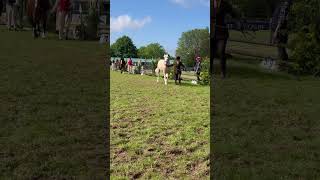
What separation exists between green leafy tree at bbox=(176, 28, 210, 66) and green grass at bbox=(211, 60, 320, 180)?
2.75 ft

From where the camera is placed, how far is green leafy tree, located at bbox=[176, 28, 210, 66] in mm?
3561

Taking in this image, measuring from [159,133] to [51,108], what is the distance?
1216mm

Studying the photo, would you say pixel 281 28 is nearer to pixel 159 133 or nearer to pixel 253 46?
pixel 253 46

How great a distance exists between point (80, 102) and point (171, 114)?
3.51 feet

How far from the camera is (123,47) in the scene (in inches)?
138

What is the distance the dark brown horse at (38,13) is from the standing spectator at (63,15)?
0.30 ft

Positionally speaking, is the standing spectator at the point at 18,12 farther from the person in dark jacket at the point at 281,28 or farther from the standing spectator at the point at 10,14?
the person in dark jacket at the point at 281,28

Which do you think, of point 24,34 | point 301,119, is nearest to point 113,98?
point 24,34

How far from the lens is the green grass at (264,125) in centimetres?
359

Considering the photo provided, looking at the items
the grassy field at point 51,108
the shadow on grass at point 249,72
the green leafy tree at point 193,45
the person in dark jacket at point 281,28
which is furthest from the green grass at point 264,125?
the grassy field at point 51,108

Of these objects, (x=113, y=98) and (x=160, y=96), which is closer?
(x=113, y=98)

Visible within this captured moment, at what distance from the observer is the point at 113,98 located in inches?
224

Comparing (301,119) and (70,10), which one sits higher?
(70,10)

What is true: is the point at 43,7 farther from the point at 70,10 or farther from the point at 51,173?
the point at 51,173
